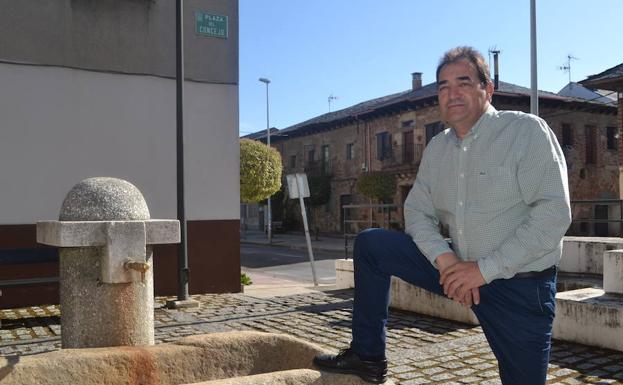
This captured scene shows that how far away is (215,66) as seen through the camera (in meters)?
9.83

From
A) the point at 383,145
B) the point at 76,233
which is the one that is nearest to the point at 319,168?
the point at 383,145

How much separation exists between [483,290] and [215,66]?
8.34 meters

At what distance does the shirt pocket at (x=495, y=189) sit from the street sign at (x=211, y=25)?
8237mm

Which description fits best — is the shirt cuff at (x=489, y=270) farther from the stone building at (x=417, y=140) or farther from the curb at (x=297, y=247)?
the curb at (x=297, y=247)

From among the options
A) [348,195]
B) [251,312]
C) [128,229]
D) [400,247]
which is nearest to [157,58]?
[251,312]

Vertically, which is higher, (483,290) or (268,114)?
(268,114)

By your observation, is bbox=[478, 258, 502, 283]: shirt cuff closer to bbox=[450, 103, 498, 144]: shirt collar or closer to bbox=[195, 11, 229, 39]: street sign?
bbox=[450, 103, 498, 144]: shirt collar

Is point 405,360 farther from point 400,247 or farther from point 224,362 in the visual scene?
point 400,247

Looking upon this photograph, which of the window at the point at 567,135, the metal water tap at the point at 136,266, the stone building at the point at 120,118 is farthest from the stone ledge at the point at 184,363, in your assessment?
the window at the point at 567,135

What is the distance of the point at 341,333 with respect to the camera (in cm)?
621

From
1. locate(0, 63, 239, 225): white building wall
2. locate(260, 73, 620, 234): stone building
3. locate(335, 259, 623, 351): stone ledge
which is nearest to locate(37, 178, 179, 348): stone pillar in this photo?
locate(335, 259, 623, 351): stone ledge

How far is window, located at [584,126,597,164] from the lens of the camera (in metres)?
29.0

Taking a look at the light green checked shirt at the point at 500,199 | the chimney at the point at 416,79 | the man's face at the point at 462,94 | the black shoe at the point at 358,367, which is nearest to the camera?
the light green checked shirt at the point at 500,199

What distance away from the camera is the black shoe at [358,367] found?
2.64 meters
